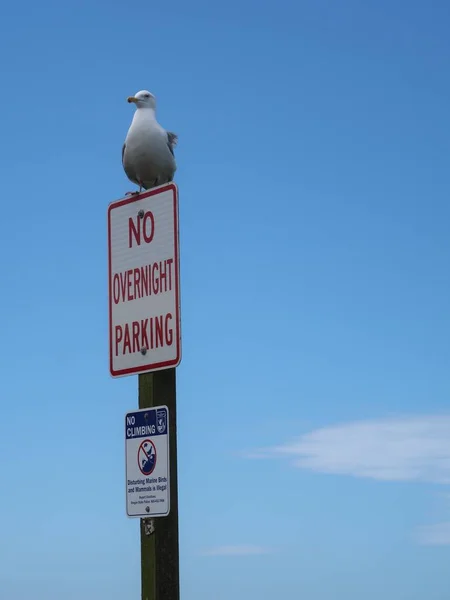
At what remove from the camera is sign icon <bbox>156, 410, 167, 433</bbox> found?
15.1 feet

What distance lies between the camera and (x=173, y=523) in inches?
182

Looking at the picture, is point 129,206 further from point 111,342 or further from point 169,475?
point 169,475

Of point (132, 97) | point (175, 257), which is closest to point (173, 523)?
point (175, 257)

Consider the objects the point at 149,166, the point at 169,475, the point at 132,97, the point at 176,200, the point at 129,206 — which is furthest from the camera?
the point at 132,97

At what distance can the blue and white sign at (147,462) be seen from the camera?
451 cm

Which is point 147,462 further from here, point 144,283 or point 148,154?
point 148,154

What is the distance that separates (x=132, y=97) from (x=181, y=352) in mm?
2299

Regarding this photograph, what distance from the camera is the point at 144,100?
6.07 m

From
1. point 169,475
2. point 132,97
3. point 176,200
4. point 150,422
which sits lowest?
point 169,475

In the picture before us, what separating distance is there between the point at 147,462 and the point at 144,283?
0.96 metres

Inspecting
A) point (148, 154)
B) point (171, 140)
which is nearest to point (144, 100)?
point (171, 140)

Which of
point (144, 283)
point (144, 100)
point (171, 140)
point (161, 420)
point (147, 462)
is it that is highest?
point (144, 100)

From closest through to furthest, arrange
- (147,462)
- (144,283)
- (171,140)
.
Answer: (147,462), (144,283), (171,140)

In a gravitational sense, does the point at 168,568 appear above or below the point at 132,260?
below
